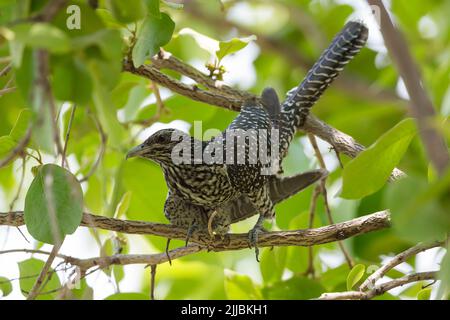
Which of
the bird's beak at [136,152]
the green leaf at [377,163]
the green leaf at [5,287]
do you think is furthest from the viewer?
the bird's beak at [136,152]

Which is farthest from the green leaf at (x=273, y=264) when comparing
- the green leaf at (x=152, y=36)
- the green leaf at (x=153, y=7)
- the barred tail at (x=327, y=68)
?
the green leaf at (x=153, y=7)

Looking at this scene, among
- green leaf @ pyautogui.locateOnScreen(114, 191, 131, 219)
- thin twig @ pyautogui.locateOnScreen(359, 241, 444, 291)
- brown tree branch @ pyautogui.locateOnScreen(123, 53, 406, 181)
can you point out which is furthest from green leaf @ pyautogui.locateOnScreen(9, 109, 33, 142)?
thin twig @ pyautogui.locateOnScreen(359, 241, 444, 291)

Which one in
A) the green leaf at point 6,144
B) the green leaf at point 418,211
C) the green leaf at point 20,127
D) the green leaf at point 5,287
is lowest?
the green leaf at point 418,211

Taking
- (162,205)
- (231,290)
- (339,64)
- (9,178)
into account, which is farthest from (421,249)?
(9,178)

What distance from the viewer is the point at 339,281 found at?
361cm

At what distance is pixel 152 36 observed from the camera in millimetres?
2182

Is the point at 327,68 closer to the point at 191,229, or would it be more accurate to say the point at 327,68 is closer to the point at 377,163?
the point at 191,229

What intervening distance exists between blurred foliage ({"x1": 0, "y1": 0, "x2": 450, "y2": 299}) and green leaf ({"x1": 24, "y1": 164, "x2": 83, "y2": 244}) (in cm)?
3

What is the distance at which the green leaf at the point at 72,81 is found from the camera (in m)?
1.32

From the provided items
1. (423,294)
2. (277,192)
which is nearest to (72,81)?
(423,294)

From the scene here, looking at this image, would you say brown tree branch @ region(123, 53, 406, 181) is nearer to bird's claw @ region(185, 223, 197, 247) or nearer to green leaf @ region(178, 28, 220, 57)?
green leaf @ region(178, 28, 220, 57)

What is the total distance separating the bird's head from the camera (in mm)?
3332

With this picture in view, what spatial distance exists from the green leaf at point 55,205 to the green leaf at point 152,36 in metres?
0.42

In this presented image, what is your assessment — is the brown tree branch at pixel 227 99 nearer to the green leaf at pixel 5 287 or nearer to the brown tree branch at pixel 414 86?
the green leaf at pixel 5 287
